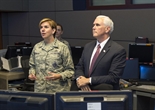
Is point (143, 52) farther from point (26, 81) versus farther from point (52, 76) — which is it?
point (52, 76)

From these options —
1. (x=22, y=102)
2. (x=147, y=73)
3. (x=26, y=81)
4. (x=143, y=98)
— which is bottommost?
(x=143, y=98)

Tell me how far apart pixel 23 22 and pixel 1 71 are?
100 inches

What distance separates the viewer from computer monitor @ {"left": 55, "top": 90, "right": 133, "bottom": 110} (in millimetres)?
1489

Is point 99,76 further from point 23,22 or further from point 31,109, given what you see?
point 23,22

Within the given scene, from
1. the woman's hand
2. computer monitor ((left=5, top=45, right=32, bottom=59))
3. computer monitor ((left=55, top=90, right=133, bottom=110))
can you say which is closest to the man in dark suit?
the woman's hand

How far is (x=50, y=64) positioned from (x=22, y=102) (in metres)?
1.40

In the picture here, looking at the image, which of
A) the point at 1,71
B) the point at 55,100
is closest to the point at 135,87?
the point at 1,71

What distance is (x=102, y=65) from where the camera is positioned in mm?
2529

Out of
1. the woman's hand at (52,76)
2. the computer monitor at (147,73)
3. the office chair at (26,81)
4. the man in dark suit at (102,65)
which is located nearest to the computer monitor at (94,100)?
the man in dark suit at (102,65)

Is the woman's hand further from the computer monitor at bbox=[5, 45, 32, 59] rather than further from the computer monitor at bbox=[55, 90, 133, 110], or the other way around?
the computer monitor at bbox=[5, 45, 32, 59]

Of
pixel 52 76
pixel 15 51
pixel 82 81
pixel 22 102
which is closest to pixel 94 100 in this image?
pixel 22 102

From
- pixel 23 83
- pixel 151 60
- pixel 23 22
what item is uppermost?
pixel 23 22

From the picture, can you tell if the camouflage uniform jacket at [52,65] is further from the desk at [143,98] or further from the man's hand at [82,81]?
the desk at [143,98]

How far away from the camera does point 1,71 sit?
436cm
